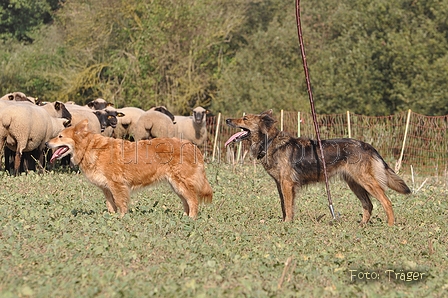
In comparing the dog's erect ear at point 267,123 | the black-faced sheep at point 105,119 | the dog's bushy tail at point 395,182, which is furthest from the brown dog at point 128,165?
the black-faced sheep at point 105,119

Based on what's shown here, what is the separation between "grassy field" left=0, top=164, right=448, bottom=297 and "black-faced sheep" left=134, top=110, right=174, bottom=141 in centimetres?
1108

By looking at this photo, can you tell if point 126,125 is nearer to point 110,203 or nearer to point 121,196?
point 110,203

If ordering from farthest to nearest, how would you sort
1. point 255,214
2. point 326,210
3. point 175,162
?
point 326,210, point 255,214, point 175,162

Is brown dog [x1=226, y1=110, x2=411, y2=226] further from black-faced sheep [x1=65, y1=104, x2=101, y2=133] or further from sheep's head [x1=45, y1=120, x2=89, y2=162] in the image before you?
black-faced sheep [x1=65, y1=104, x2=101, y2=133]

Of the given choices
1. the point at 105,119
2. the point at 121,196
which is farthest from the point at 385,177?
the point at 105,119

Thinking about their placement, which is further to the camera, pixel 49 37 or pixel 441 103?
pixel 49 37

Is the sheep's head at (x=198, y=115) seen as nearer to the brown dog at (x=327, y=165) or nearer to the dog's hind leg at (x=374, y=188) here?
the brown dog at (x=327, y=165)

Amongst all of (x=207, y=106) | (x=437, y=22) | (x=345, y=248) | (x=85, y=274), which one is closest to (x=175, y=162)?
(x=345, y=248)

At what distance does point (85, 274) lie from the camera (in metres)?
6.77

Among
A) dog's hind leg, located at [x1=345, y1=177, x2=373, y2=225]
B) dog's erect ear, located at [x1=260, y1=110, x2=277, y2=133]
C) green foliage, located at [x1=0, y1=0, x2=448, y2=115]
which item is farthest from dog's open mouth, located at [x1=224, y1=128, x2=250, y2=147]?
green foliage, located at [x1=0, y1=0, x2=448, y2=115]

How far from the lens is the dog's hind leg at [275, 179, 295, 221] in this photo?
1109cm

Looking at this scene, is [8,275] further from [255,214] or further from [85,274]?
[255,214]

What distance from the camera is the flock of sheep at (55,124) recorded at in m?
17.3

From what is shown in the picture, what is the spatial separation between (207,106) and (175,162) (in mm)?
27481
